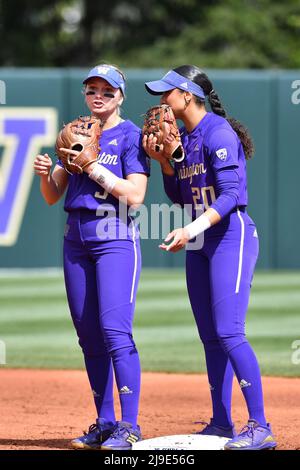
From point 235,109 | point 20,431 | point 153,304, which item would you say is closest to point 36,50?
point 235,109

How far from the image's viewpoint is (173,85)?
4891 mm

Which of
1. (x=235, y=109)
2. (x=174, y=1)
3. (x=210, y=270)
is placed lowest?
(x=210, y=270)

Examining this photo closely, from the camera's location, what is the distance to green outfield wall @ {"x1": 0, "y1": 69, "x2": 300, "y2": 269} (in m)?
12.4

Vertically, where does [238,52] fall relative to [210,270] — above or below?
above

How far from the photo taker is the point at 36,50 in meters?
22.0

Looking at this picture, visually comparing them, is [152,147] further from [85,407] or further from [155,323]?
[155,323]

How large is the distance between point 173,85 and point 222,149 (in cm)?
42

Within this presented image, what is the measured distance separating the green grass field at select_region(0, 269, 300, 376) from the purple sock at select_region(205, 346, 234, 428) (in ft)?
Answer: 8.82

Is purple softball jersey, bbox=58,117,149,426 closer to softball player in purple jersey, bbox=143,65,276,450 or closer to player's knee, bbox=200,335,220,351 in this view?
softball player in purple jersey, bbox=143,65,276,450

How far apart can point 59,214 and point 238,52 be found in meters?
9.67

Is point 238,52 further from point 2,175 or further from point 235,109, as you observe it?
point 2,175

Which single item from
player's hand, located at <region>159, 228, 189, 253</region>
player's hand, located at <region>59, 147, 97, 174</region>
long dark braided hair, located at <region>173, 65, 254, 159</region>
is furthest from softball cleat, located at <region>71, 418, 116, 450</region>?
long dark braided hair, located at <region>173, 65, 254, 159</region>

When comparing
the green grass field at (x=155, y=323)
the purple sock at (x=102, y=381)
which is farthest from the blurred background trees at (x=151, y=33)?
the purple sock at (x=102, y=381)
